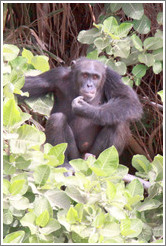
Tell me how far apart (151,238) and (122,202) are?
19.0 inches

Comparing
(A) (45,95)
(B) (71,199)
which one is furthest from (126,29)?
(B) (71,199)

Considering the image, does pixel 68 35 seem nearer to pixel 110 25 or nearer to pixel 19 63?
pixel 110 25

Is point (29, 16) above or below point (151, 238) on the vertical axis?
above

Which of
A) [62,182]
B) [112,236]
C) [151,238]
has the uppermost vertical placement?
[62,182]

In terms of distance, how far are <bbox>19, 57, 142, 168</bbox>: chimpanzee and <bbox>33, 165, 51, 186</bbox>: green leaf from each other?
1730 mm

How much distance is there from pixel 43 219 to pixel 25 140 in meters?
0.49

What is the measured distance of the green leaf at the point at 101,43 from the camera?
5.03m

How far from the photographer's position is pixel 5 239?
3.08 meters

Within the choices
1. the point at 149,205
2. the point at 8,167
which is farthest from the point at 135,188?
the point at 8,167

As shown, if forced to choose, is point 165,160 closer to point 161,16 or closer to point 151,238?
point 151,238

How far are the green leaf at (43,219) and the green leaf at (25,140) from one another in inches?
15.6

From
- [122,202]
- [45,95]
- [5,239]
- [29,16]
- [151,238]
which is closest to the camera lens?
[5,239]

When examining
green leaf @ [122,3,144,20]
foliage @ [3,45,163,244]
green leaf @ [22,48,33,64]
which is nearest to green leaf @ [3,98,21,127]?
foliage @ [3,45,163,244]

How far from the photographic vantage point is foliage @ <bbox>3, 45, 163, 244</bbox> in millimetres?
3127
